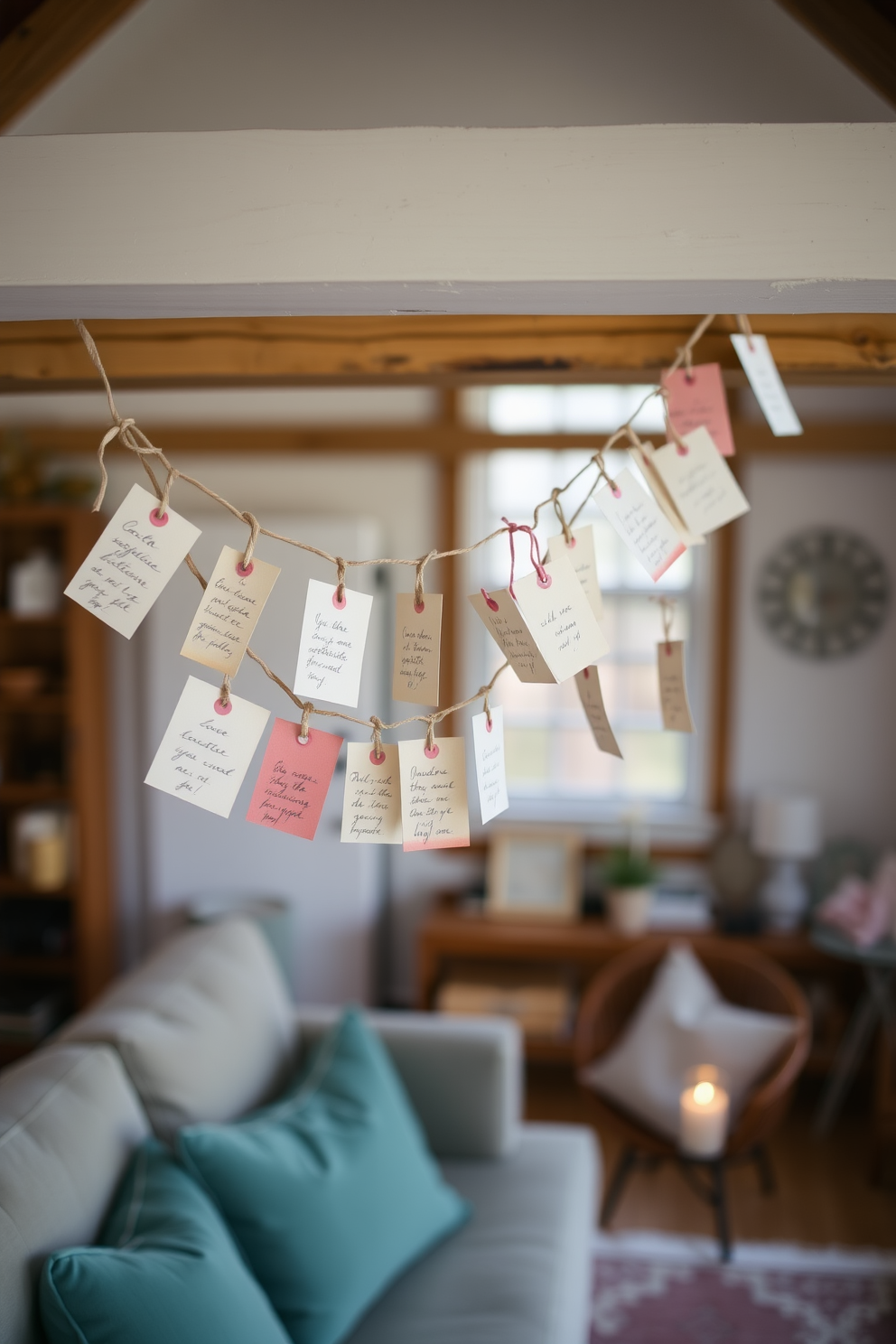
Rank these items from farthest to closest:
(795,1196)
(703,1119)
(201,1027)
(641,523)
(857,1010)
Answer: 1. (857,1010)
2. (795,1196)
3. (703,1119)
4. (201,1027)
5. (641,523)

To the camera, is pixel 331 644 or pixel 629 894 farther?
pixel 629 894

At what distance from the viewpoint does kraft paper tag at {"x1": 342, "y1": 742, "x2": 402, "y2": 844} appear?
4.19ft

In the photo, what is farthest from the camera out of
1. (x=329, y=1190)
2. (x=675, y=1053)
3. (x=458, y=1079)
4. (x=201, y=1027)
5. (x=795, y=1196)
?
(x=795, y=1196)

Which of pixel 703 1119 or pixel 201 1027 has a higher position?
pixel 201 1027

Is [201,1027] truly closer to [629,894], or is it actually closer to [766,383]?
[766,383]

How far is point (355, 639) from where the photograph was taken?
1.25 m

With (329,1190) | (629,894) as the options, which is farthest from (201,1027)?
(629,894)

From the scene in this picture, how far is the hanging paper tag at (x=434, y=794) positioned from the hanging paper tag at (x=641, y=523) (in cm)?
35

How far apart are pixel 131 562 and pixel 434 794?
436 millimetres

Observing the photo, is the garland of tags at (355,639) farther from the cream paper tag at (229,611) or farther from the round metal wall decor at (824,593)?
the round metal wall decor at (824,593)

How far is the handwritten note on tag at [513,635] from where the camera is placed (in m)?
1.28

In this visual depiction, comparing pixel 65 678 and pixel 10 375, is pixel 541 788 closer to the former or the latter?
pixel 65 678

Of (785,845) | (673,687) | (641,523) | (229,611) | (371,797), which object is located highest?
(641,523)

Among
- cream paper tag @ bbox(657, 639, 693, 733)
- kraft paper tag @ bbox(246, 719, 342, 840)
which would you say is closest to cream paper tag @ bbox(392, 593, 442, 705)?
kraft paper tag @ bbox(246, 719, 342, 840)
